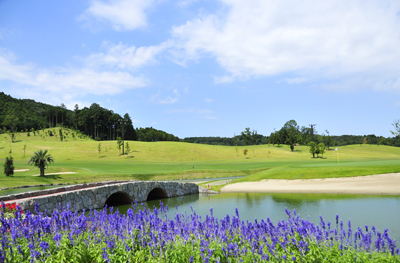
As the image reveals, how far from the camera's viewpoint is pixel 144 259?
6379 millimetres

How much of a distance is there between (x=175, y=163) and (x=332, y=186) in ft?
130

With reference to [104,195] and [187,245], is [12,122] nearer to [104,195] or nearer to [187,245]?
[104,195]

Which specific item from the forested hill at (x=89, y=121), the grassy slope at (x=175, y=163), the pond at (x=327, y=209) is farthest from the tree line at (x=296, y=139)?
the pond at (x=327, y=209)

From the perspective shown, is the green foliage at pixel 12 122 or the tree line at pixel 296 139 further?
the tree line at pixel 296 139

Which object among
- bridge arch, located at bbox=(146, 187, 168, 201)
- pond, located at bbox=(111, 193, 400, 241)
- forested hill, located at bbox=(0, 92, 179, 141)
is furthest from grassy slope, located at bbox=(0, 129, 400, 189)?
forested hill, located at bbox=(0, 92, 179, 141)

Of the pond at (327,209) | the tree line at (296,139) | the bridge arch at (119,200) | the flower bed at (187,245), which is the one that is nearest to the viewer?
the flower bed at (187,245)

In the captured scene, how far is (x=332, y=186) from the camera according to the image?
24.7 m

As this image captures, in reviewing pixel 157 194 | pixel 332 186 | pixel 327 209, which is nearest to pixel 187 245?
pixel 327 209

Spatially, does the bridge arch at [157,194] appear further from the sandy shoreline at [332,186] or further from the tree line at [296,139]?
the tree line at [296,139]

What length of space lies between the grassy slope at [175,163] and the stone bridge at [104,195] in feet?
34.3

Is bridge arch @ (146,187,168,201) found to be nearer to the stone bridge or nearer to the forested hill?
the stone bridge

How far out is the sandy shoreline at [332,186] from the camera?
22.5 meters

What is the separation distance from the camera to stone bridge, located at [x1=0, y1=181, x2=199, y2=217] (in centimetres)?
1531

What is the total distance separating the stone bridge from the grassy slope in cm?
1044
